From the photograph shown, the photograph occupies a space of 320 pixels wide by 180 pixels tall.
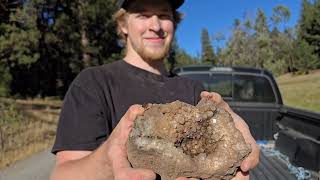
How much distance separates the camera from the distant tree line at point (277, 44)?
6041 centimetres

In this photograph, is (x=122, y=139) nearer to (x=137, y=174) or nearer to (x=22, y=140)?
(x=137, y=174)

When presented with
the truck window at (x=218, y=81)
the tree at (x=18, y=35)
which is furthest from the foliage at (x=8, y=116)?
the tree at (x=18, y=35)

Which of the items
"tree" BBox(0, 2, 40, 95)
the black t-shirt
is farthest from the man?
"tree" BBox(0, 2, 40, 95)

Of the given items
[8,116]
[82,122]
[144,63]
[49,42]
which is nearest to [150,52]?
[144,63]

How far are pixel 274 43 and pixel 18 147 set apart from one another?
60872 millimetres

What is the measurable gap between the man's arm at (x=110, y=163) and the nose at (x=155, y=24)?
0.86 m

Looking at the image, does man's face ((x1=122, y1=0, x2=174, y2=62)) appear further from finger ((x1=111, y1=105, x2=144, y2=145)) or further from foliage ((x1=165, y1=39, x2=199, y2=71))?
foliage ((x1=165, y1=39, x2=199, y2=71))

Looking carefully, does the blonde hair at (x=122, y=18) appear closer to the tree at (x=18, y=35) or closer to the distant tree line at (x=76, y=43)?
the distant tree line at (x=76, y=43)

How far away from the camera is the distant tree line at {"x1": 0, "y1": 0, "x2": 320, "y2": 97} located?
26.9 m

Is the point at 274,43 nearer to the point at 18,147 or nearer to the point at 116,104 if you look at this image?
the point at 18,147

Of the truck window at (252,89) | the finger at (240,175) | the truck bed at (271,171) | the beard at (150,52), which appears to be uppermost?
the beard at (150,52)

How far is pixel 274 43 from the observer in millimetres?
69438

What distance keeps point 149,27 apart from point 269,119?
4580 mm

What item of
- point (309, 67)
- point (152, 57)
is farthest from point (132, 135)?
point (309, 67)
